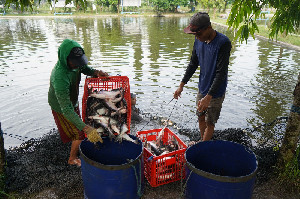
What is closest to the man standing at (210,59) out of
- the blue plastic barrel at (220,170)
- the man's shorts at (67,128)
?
the blue plastic barrel at (220,170)

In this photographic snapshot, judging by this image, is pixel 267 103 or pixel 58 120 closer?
pixel 58 120

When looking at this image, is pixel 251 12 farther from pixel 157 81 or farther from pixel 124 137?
pixel 157 81

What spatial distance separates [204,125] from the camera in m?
4.68

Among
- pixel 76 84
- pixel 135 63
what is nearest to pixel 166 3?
pixel 135 63

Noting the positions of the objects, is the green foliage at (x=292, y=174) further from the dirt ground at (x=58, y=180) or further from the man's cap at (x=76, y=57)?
the man's cap at (x=76, y=57)

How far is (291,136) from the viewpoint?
3490 millimetres

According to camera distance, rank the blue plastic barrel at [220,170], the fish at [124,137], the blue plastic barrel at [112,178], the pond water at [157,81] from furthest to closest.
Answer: the pond water at [157,81] → the fish at [124,137] → the blue plastic barrel at [112,178] → the blue plastic barrel at [220,170]

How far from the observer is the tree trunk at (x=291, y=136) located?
11.1 ft

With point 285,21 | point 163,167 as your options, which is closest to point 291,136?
point 285,21

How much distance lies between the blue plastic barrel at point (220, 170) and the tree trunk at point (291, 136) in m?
1.01

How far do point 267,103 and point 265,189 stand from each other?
4.65 m

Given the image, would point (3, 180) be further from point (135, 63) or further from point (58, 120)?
point (135, 63)

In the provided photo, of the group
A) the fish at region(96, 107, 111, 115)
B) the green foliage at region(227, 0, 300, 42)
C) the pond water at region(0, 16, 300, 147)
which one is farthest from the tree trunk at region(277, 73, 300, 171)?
the fish at region(96, 107, 111, 115)

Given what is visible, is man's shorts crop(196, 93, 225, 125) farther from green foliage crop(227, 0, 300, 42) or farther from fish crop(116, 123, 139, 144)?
fish crop(116, 123, 139, 144)
